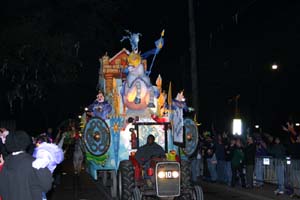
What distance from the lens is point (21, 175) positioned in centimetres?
532

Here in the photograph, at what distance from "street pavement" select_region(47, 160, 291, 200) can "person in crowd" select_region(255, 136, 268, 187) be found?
0.88 ft

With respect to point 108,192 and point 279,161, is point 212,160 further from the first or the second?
point 108,192

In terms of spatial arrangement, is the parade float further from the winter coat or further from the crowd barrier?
the crowd barrier

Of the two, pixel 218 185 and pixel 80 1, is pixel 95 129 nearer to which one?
pixel 80 1

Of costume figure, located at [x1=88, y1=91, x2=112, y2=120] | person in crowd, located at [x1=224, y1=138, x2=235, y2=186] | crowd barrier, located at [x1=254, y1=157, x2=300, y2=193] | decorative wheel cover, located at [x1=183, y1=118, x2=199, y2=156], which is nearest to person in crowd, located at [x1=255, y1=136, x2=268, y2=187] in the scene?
crowd barrier, located at [x1=254, y1=157, x2=300, y2=193]

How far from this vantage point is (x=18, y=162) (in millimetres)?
5383

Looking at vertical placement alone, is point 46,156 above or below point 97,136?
above

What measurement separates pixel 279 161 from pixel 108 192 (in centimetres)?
551

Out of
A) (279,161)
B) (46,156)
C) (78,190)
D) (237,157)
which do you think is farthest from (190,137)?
(46,156)

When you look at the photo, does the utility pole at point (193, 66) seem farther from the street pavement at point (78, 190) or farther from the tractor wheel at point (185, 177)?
the tractor wheel at point (185, 177)

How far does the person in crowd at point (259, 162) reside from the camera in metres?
17.1

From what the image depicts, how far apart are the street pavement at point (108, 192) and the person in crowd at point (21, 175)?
383 inches

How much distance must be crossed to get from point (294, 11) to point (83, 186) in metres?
17.6

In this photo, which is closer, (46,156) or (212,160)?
(46,156)
